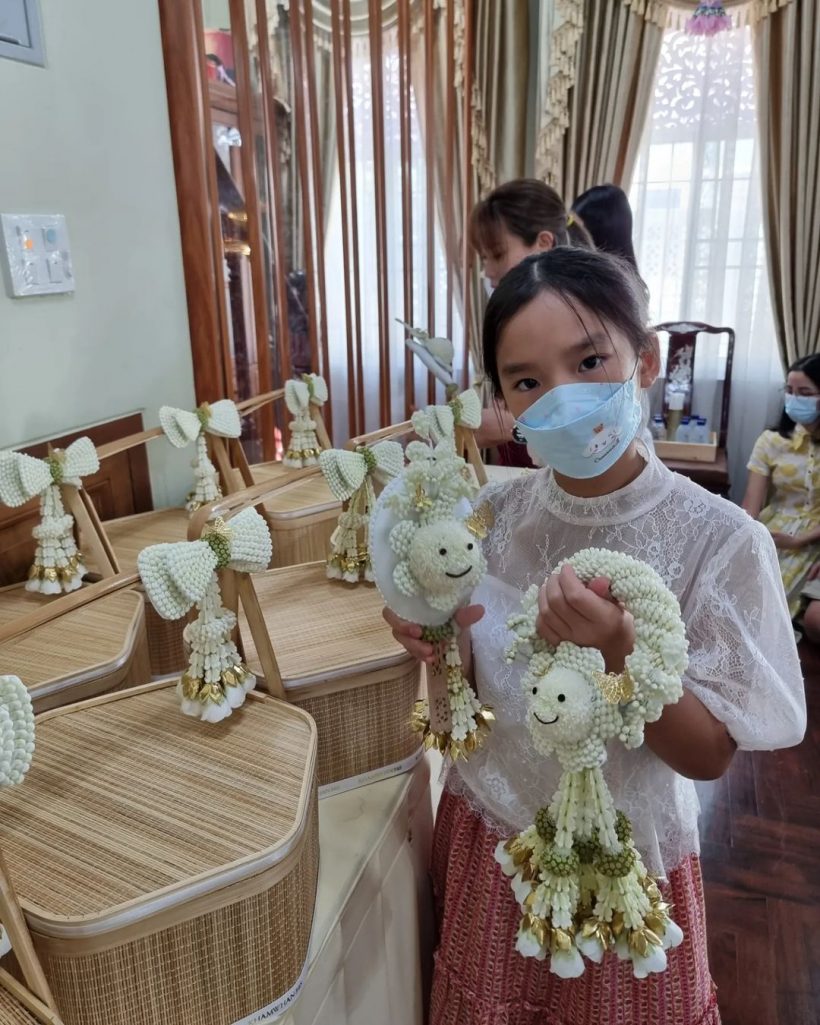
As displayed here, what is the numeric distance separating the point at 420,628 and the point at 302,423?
77cm

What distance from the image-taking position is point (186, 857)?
0.60 m

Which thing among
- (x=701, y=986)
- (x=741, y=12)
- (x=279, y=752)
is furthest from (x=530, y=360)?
(x=741, y=12)

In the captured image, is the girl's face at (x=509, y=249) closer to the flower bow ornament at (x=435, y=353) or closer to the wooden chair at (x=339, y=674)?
the flower bow ornament at (x=435, y=353)

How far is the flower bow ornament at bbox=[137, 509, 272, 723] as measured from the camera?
0.66 meters

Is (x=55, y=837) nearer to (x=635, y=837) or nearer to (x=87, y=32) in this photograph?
(x=635, y=837)

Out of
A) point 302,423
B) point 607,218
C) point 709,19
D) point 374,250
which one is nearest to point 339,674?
point 302,423

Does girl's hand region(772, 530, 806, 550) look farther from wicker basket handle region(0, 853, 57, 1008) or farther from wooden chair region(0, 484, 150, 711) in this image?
wicker basket handle region(0, 853, 57, 1008)

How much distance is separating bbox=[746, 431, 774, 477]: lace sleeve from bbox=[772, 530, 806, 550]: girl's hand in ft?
0.72

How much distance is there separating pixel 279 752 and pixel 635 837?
1.16 feet

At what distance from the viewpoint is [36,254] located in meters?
1.08

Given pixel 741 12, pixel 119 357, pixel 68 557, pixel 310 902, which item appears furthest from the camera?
pixel 741 12

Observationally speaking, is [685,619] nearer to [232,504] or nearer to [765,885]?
[232,504]

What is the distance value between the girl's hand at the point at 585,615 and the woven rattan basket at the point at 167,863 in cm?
29

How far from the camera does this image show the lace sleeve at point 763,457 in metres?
2.54
